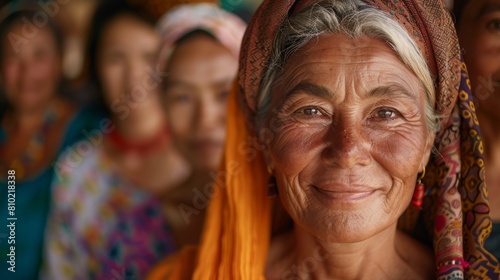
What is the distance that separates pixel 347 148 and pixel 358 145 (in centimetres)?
4

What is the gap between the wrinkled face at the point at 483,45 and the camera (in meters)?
2.08

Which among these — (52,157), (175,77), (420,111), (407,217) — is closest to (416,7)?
(420,111)

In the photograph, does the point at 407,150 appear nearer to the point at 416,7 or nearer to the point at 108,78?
the point at 416,7

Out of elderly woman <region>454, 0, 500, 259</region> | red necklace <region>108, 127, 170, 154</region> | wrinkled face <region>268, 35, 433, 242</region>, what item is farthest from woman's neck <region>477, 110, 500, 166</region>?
red necklace <region>108, 127, 170, 154</region>

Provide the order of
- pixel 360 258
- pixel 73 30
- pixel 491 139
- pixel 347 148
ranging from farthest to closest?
pixel 73 30, pixel 491 139, pixel 360 258, pixel 347 148

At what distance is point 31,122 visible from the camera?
338 centimetres

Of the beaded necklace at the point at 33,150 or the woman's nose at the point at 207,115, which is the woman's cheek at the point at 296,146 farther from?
the beaded necklace at the point at 33,150

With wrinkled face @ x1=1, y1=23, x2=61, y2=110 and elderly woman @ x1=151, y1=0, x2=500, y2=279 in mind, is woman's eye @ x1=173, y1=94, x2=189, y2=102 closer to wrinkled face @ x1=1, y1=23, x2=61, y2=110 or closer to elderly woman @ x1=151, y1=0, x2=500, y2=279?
wrinkled face @ x1=1, y1=23, x2=61, y2=110

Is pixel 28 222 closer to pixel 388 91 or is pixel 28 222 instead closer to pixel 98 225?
pixel 98 225

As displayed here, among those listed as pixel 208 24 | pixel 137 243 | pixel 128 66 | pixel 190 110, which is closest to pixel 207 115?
pixel 190 110

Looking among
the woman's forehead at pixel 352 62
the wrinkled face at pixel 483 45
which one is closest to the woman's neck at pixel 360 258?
the woman's forehead at pixel 352 62

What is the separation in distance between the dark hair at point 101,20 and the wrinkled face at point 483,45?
1.78 meters

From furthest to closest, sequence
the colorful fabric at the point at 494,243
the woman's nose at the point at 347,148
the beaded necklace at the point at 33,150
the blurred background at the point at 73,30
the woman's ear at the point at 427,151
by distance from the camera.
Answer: the blurred background at the point at 73,30, the beaded necklace at the point at 33,150, the colorful fabric at the point at 494,243, the woman's ear at the point at 427,151, the woman's nose at the point at 347,148

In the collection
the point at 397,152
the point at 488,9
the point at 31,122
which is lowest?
the point at 31,122
